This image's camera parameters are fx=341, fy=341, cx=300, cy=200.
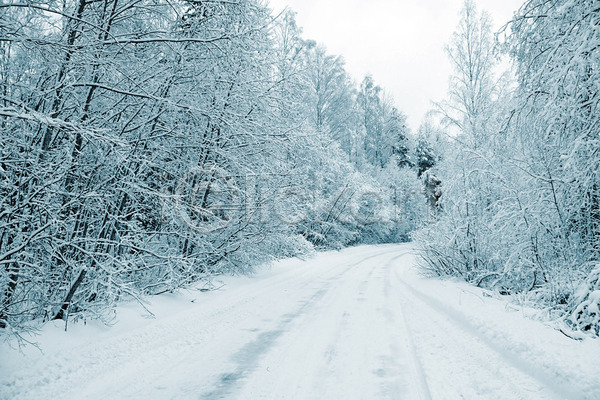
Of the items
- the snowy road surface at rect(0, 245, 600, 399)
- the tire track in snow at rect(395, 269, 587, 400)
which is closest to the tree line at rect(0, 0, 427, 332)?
the snowy road surface at rect(0, 245, 600, 399)

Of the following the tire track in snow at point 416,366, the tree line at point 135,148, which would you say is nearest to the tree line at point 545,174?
the tire track in snow at point 416,366

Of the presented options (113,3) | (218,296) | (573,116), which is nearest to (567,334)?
(573,116)

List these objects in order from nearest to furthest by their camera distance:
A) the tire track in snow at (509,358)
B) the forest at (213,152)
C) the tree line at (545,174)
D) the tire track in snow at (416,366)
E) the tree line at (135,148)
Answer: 1. the tire track in snow at (509,358)
2. the tire track in snow at (416,366)
3. the tree line at (135,148)
4. the forest at (213,152)
5. the tree line at (545,174)

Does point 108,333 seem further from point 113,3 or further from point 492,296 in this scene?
point 492,296

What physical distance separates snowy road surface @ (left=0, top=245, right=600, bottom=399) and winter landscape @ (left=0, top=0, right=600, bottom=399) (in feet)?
0.09

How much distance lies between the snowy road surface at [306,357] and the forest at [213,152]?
0.57m

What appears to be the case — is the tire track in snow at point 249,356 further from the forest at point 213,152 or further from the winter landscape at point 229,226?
the forest at point 213,152

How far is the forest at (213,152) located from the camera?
13.1ft

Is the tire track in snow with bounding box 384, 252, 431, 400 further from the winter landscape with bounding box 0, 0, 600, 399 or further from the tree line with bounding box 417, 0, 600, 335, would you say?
the tree line with bounding box 417, 0, 600, 335

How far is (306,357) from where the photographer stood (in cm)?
429

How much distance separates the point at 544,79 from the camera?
504 cm

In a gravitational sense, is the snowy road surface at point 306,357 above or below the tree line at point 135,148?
below

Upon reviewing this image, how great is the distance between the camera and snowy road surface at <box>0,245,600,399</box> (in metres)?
3.31

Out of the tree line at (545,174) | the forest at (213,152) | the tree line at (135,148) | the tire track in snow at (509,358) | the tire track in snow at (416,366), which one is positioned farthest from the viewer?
the tree line at (545,174)
